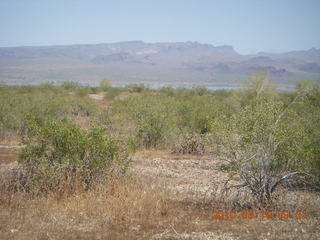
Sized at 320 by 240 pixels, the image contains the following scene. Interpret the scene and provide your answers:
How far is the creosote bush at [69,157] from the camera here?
758cm

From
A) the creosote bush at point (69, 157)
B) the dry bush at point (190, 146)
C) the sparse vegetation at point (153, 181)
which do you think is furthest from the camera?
the dry bush at point (190, 146)

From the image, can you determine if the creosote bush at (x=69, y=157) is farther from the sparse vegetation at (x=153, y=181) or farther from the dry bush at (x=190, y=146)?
the dry bush at (x=190, y=146)

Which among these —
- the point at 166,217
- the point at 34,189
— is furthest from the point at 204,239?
the point at 34,189

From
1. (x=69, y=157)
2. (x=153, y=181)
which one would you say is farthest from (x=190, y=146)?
(x=69, y=157)

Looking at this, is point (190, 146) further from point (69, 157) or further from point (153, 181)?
point (69, 157)

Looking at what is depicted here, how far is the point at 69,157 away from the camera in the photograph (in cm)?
802

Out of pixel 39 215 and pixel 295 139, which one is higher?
pixel 295 139

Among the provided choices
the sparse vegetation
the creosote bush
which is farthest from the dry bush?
the creosote bush

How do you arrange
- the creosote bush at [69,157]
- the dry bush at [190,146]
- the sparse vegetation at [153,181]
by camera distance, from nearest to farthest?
1. the sparse vegetation at [153,181]
2. the creosote bush at [69,157]
3. the dry bush at [190,146]

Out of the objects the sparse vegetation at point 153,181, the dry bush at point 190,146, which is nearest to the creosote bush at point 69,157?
the sparse vegetation at point 153,181

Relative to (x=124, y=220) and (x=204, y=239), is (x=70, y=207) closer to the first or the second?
(x=124, y=220)

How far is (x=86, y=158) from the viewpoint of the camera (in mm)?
7996

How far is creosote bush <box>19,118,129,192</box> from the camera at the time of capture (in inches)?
298

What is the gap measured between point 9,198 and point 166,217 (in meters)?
3.25
